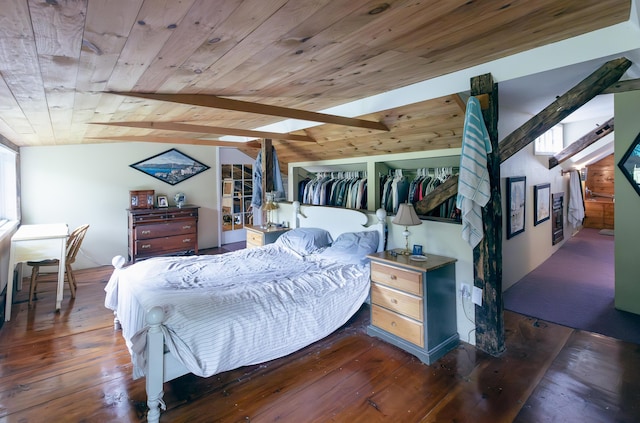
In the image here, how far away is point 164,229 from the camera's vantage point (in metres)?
5.57

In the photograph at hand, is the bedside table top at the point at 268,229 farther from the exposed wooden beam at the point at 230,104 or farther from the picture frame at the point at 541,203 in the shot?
the picture frame at the point at 541,203

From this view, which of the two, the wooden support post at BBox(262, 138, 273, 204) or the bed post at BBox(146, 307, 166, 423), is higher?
the wooden support post at BBox(262, 138, 273, 204)

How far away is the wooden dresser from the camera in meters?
5.32

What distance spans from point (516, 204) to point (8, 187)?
263 inches

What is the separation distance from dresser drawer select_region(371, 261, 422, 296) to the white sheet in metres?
0.17

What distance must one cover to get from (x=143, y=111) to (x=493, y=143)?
9.06 ft

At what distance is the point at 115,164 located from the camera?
5535mm

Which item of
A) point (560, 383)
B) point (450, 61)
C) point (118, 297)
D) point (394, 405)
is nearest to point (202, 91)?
point (450, 61)

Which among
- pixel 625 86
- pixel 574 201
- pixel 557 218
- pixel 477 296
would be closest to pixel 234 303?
pixel 477 296

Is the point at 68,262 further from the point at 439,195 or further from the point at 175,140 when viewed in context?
the point at 439,195

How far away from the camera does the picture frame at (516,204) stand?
12.4 feet

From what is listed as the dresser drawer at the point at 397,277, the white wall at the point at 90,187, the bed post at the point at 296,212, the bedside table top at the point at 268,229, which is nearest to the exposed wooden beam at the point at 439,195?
the dresser drawer at the point at 397,277

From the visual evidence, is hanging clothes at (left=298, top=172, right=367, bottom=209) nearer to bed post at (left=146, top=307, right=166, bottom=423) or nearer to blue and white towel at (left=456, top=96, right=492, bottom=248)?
blue and white towel at (left=456, top=96, right=492, bottom=248)

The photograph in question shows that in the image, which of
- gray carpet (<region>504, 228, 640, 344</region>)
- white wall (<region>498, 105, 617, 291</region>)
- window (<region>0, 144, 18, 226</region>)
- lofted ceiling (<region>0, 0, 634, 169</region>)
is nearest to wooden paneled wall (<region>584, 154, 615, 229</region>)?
gray carpet (<region>504, 228, 640, 344</region>)
